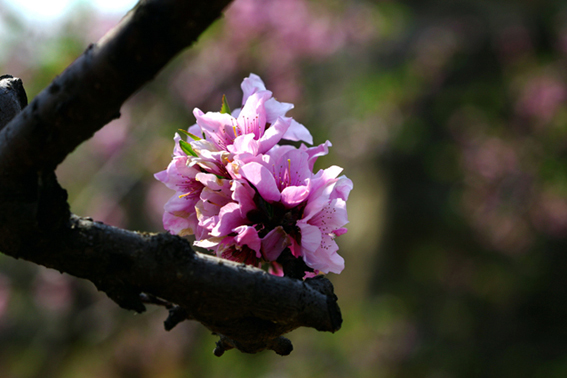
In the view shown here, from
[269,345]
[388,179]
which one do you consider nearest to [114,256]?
[269,345]

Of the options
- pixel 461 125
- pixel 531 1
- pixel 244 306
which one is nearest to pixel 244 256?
pixel 244 306

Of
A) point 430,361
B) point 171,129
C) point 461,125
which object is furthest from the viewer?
point 461,125

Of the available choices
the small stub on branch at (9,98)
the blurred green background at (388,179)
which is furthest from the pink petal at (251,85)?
the blurred green background at (388,179)

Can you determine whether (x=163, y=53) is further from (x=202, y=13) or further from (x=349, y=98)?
(x=349, y=98)

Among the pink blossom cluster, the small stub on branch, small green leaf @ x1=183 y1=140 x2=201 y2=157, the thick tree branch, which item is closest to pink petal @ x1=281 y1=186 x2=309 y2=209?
the pink blossom cluster

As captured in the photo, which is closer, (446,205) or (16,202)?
(16,202)

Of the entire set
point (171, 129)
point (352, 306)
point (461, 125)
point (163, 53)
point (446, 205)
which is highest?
point (163, 53)

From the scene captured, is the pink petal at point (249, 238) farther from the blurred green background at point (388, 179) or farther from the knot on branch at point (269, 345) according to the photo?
the blurred green background at point (388, 179)
